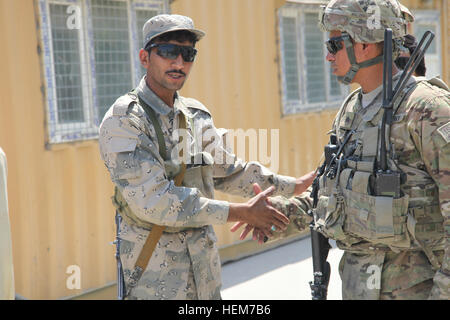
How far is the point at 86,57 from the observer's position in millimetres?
4797

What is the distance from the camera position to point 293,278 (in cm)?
560

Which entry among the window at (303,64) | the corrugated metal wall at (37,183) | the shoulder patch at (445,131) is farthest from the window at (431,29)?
the shoulder patch at (445,131)

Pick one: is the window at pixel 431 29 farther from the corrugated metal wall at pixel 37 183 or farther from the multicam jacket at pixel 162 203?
the multicam jacket at pixel 162 203

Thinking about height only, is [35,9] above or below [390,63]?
above

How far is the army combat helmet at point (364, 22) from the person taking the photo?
98.6 inches

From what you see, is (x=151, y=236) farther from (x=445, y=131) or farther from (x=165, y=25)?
(x=445, y=131)

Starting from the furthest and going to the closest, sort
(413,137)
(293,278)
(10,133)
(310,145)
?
(310,145) < (293,278) < (10,133) < (413,137)

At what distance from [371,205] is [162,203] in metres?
0.99

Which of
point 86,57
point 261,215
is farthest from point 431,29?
point 261,215

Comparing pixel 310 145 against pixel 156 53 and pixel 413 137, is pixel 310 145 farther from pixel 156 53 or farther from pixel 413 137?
pixel 413 137
